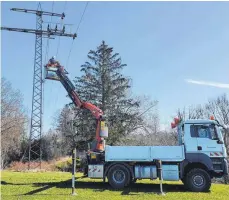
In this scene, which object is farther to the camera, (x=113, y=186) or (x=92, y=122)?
(x=92, y=122)

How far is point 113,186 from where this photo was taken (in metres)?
11.5

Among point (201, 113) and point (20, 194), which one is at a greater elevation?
point (201, 113)

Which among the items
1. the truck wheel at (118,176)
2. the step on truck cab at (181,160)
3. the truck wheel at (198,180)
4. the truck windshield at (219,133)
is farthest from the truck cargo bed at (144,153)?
the truck windshield at (219,133)

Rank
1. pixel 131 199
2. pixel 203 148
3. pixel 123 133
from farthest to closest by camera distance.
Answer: pixel 123 133 < pixel 203 148 < pixel 131 199

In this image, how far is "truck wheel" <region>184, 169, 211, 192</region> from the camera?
1100cm

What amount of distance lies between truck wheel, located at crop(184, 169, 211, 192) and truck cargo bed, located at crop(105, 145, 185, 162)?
2.43 ft

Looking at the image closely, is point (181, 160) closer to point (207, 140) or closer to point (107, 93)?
point (207, 140)

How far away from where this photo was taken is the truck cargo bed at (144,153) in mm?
11461

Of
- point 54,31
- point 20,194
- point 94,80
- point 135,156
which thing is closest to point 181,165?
point 135,156

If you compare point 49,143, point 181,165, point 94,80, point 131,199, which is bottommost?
point 131,199

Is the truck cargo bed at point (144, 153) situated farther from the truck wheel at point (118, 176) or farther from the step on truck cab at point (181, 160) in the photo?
the truck wheel at point (118, 176)

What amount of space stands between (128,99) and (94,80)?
4.61m

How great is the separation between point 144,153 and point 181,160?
1.49m

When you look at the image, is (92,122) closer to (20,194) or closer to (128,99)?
(128,99)
